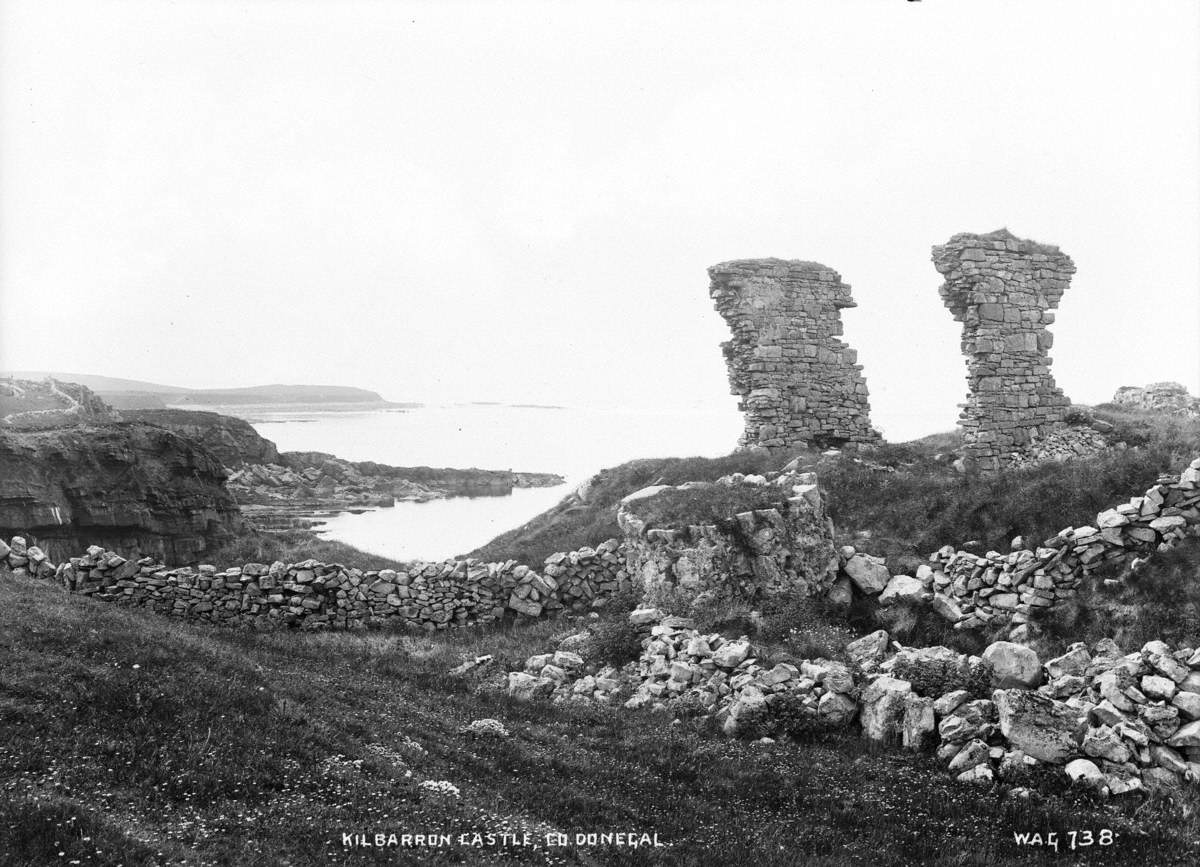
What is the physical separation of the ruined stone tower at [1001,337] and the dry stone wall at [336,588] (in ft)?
40.6

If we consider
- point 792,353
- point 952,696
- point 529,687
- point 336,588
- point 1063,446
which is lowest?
point 529,687

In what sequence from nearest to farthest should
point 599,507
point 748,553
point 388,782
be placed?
point 388,782 < point 748,553 < point 599,507

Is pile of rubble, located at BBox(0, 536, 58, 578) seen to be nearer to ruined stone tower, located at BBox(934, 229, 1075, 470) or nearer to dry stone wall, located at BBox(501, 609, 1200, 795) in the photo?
dry stone wall, located at BBox(501, 609, 1200, 795)

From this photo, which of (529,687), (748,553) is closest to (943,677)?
(748,553)

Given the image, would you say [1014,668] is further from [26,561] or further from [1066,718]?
[26,561]

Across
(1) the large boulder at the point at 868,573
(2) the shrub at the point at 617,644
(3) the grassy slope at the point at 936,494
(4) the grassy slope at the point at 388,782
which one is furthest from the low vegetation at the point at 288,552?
(1) the large boulder at the point at 868,573

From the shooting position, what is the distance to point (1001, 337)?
24.5m

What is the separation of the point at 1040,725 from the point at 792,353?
59.7 feet

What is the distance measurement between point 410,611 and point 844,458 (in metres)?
12.9

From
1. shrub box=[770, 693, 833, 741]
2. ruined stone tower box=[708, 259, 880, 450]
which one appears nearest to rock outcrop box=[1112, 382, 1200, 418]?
ruined stone tower box=[708, 259, 880, 450]

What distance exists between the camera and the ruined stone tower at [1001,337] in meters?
24.4

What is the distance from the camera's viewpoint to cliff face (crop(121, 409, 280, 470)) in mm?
46000

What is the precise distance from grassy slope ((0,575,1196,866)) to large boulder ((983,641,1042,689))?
2313 mm

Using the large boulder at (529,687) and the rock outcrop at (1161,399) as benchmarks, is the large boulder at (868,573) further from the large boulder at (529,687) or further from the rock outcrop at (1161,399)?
the rock outcrop at (1161,399)
